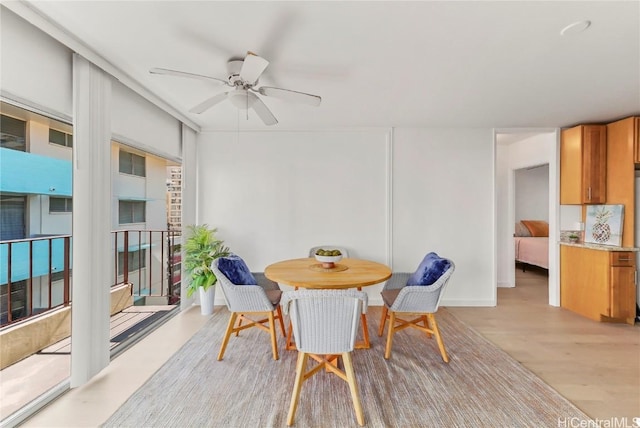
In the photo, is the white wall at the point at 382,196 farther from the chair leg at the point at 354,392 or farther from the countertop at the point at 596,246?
the chair leg at the point at 354,392

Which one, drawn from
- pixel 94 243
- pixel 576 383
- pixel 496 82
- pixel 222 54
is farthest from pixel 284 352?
pixel 496 82

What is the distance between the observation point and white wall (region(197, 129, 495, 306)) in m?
3.90

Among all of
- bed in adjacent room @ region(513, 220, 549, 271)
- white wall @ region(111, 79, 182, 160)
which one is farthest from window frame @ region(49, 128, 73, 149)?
bed in adjacent room @ region(513, 220, 549, 271)

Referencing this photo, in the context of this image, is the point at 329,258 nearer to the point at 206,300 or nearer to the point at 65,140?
the point at 206,300

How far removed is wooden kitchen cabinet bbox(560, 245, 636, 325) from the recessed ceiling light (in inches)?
114

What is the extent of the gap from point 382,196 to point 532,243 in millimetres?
4011

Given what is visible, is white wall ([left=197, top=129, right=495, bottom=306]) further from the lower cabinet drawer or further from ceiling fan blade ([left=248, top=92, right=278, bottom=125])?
ceiling fan blade ([left=248, top=92, right=278, bottom=125])

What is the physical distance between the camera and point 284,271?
2504mm

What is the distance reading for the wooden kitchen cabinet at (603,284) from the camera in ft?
10.5

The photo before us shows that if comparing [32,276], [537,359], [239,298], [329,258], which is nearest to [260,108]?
[329,258]

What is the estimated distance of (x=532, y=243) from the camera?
559cm

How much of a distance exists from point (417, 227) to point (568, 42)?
2.50 meters

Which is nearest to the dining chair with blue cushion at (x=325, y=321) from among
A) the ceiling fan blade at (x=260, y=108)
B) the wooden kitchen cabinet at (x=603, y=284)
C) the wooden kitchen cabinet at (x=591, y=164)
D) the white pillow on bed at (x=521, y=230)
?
the ceiling fan blade at (x=260, y=108)

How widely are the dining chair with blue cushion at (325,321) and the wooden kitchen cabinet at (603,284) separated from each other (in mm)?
3547
